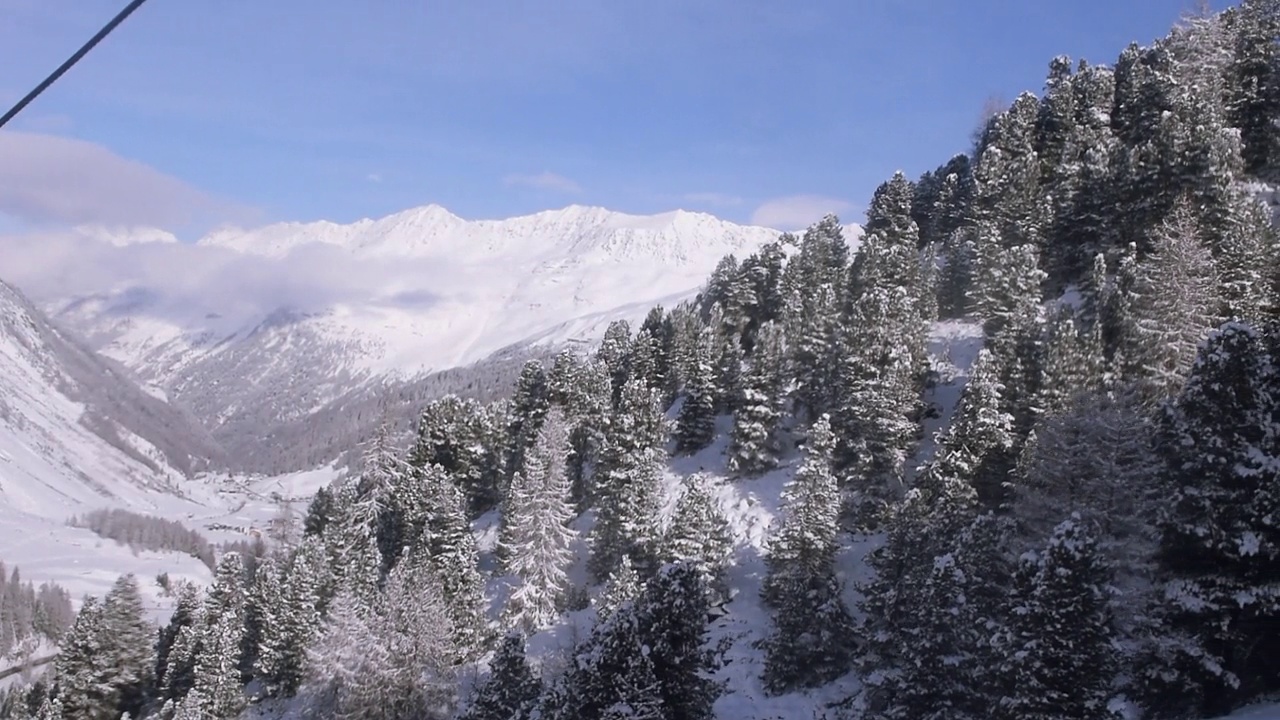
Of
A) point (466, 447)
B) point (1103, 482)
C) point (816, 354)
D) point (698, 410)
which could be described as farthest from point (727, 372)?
point (1103, 482)

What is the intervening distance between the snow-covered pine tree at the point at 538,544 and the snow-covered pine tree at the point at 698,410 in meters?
14.7

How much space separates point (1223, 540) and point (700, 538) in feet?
95.9

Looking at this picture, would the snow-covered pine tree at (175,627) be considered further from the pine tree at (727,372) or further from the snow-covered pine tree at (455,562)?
the pine tree at (727,372)

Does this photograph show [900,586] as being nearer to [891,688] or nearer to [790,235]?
[891,688]

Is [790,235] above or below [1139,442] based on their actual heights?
above

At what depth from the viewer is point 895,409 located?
5253 cm

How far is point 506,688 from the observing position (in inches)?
1276

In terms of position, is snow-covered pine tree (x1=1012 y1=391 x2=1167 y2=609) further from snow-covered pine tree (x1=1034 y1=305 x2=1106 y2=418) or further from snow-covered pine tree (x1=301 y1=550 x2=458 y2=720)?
snow-covered pine tree (x1=301 y1=550 x2=458 y2=720)

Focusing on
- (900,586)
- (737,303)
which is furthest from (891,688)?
(737,303)

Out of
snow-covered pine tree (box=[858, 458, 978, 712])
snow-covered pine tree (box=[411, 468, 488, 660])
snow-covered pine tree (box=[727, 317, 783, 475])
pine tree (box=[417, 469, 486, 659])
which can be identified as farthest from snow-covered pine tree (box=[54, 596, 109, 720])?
snow-covered pine tree (box=[858, 458, 978, 712])

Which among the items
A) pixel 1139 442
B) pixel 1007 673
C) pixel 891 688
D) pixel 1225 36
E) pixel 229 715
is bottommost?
pixel 229 715

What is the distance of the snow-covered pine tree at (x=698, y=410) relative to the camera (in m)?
67.1

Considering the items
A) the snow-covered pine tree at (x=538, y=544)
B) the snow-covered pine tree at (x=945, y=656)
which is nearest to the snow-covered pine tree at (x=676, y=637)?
the snow-covered pine tree at (x=945, y=656)

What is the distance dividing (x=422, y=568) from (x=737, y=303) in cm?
4567
